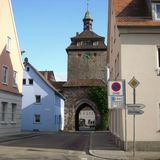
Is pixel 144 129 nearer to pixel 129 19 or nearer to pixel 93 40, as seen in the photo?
pixel 129 19

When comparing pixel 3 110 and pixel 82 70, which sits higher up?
pixel 82 70

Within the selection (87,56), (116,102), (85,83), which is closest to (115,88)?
(116,102)

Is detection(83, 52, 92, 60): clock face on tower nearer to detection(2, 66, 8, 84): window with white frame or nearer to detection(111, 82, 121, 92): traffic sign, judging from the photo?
detection(2, 66, 8, 84): window with white frame

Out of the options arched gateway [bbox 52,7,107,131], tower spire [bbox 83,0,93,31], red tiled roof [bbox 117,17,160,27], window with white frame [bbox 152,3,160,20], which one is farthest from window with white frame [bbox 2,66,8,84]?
tower spire [bbox 83,0,93,31]

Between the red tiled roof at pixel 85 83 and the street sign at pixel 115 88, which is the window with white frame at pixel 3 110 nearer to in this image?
the street sign at pixel 115 88

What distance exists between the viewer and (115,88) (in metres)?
15.6

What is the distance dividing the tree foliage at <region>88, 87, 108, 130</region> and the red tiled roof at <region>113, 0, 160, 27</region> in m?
36.4

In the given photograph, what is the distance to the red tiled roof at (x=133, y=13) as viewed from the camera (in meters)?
19.6

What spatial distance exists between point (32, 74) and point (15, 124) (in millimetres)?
18458

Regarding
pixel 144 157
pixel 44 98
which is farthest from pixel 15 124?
pixel 144 157

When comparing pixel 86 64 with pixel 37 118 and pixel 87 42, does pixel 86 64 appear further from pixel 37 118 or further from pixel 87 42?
pixel 37 118

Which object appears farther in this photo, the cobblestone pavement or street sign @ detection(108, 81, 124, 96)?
the cobblestone pavement

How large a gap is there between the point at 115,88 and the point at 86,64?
2049 inches

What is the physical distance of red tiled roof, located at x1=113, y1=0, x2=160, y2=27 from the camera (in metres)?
19.6
